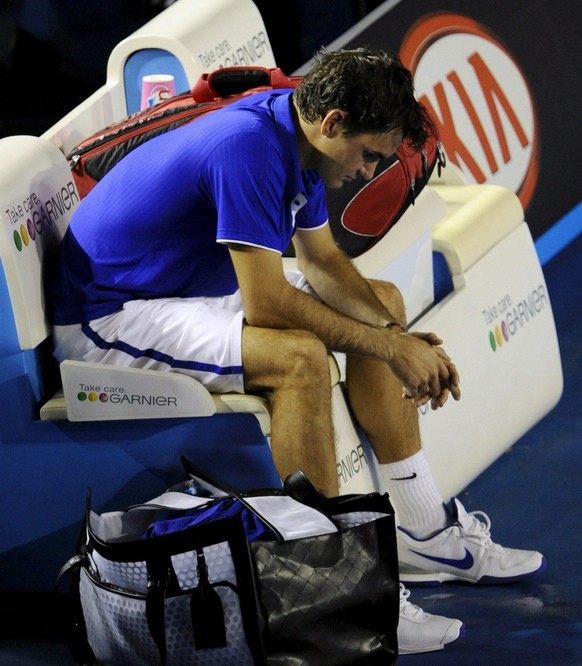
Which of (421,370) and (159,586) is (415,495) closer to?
(421,370)

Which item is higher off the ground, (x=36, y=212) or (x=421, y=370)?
(x=36, y=212)

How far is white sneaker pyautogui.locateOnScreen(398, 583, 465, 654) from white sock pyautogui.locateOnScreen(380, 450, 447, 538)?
26 centimetres

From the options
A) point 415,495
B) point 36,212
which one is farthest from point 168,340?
point 415,495

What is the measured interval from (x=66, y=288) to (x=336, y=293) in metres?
0.51

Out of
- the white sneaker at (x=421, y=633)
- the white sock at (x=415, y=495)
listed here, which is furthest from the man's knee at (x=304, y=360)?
the white sneaker at (x=421, y=633)

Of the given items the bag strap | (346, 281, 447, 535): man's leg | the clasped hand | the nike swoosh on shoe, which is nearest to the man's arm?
the clasped hand

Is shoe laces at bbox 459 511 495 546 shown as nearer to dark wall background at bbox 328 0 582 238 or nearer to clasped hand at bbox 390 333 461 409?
clasped hand at bbox 390 333 461 409

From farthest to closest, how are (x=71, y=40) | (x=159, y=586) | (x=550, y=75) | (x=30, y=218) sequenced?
(x=71, y=40)
(x=550, y=75)
(x=30, y=218)
(x=159, y=586)

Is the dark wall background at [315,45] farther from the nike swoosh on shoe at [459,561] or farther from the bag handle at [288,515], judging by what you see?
the bag handle at [288,515]

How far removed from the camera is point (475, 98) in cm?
394

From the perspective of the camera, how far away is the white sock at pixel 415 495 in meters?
2.55

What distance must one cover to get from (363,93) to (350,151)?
116mm

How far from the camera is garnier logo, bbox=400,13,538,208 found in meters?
3.75

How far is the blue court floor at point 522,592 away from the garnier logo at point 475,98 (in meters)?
0.93
